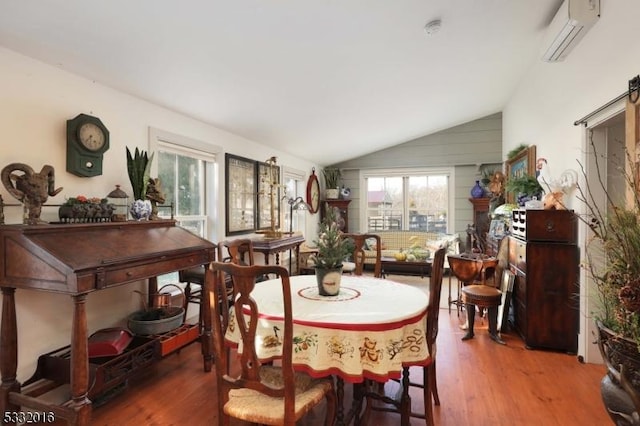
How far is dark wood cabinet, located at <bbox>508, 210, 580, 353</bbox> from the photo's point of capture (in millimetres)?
2904

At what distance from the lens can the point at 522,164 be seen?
449 centimetres

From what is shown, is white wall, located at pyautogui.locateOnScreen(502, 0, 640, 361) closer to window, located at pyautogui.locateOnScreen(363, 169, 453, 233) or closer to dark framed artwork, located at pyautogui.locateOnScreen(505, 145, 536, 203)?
dark framed artwork, located at pyautogui.locateOnScreen(505, 145, 536, 203)

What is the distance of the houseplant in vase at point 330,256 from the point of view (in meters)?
1.92

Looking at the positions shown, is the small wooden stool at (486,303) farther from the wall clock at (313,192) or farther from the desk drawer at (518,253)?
the wall clock at (313,192)

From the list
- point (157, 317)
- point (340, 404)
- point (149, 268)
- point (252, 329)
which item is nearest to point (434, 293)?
point (340, 404)

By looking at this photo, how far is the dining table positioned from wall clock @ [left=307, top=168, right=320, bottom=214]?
4.46 m

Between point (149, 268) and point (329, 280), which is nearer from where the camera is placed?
point (329, 280)

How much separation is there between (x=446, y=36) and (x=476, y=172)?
153 inches

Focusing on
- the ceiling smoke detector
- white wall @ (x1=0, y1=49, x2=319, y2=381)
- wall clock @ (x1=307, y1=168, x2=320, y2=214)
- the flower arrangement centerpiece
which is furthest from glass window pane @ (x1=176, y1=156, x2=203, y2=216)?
wall clock @ (x1=307, y1=168, x2=320, y2=214)

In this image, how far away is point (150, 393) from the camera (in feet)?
7.53

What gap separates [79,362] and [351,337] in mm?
1363

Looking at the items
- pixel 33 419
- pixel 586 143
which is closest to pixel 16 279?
pixel 33 419

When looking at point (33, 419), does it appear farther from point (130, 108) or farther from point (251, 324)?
point (130, 108)

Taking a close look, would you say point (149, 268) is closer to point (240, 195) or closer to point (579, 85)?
point (240, 195)
